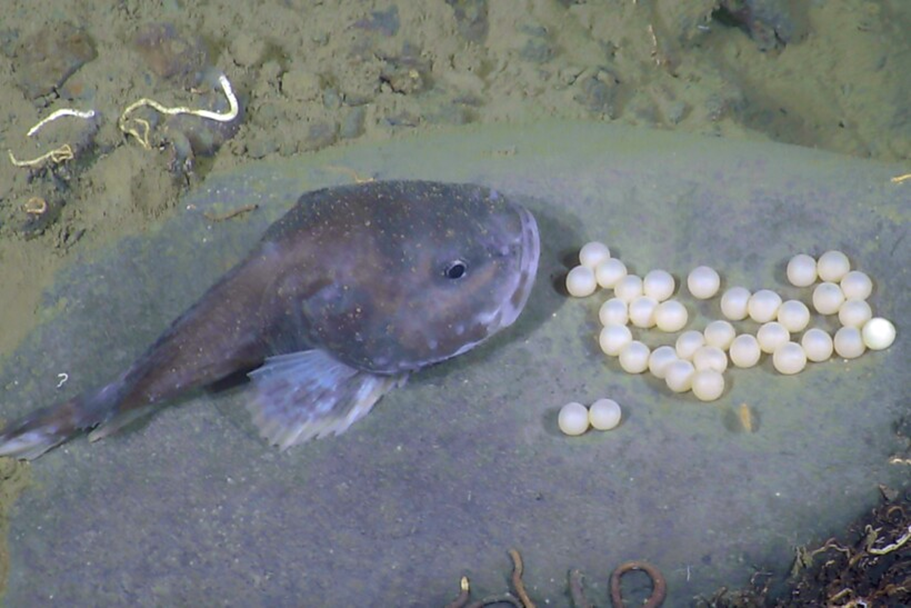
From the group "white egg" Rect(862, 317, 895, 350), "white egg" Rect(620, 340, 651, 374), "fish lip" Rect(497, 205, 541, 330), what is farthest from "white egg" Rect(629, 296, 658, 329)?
"white egg" Rect(862, 317, 895, 350)

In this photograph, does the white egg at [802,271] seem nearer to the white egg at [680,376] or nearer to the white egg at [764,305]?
the white egg at [764,305]

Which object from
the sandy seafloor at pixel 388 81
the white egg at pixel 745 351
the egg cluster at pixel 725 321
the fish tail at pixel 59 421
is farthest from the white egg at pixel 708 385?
the fish tail at pixel 59 421

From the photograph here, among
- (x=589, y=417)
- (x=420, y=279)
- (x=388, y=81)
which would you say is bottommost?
(x=589, y=417)

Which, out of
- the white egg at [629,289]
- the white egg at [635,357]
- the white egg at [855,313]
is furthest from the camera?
the white egg at [629,289]

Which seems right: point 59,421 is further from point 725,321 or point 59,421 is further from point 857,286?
point 857,286

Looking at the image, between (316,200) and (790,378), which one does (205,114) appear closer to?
(316,200)

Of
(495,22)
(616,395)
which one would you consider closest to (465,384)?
(616,395)

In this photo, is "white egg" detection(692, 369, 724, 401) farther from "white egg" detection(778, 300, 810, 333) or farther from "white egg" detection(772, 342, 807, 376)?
"white egg" detection(778, 300, 810, 333)

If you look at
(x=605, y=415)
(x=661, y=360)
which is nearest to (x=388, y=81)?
(x=661, y=360)
